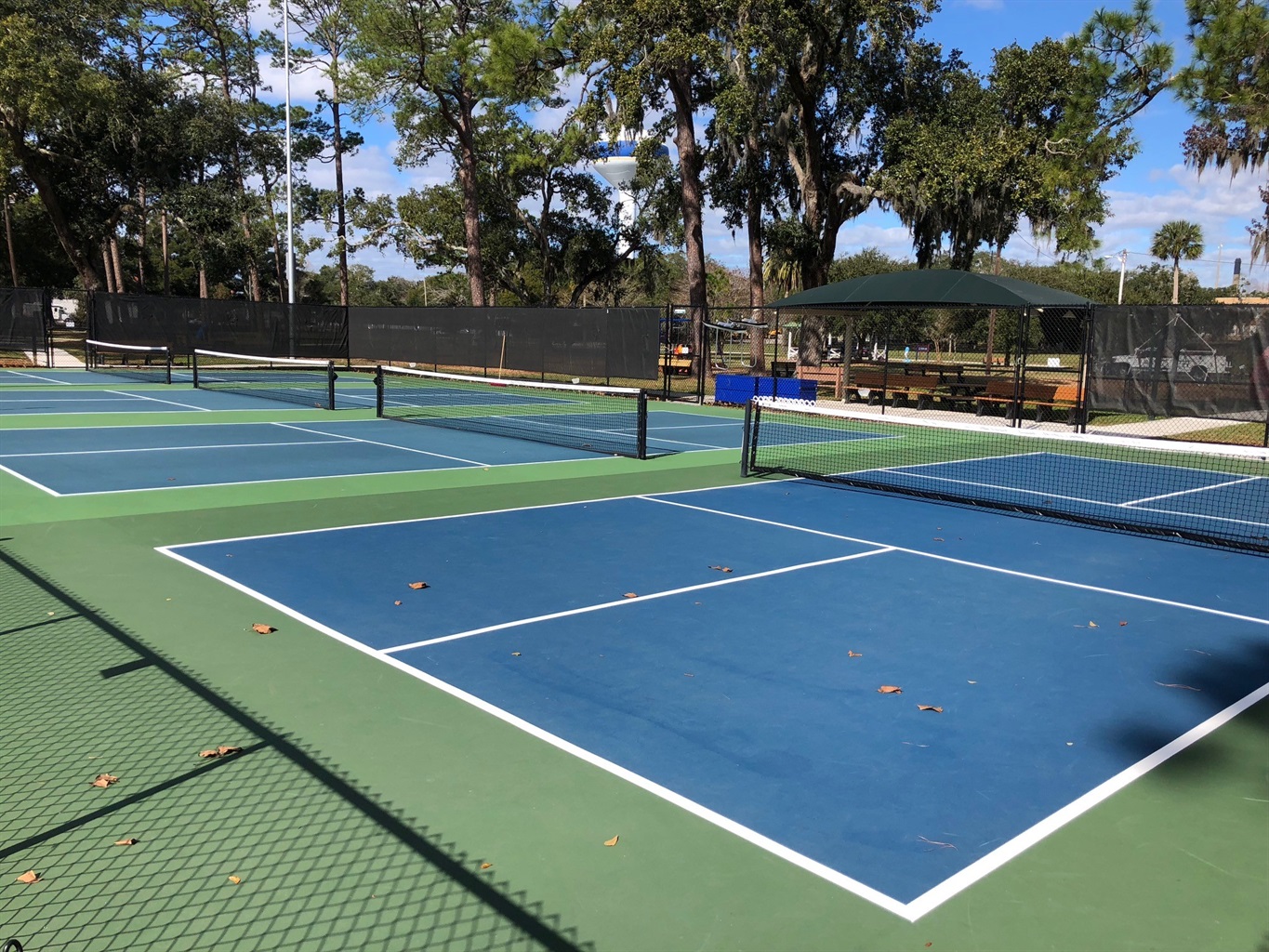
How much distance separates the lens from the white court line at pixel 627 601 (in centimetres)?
623

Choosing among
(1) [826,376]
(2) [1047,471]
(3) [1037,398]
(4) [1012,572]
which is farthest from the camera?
(1) [826,376]

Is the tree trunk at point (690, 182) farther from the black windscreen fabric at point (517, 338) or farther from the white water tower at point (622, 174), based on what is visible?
the white water tower at point (622, 174)

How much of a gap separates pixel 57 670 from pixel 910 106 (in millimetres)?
30736

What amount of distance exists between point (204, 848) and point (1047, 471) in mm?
14054

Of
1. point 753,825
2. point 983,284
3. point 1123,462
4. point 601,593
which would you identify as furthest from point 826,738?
point 983,284

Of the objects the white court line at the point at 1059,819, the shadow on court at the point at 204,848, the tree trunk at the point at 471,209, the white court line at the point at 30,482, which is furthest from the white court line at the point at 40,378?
the white court line at the point at 1059,819

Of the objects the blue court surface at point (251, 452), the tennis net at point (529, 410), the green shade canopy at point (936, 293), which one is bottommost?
the blue court surface at point (251, 452)

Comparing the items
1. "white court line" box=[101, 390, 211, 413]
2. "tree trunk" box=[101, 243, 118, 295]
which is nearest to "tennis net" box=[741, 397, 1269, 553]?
"white court line" box=[101, 390, 211, 413]

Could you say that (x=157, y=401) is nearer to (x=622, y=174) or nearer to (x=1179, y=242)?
(x=622, y=174)

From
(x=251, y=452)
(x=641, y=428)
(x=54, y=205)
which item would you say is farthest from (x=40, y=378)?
(x=641, y=428)

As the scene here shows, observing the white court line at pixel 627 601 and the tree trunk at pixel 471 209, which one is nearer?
the white court line at pixel 627 601

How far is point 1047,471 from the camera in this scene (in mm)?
15125

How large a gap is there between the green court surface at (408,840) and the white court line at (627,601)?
1.60 ft

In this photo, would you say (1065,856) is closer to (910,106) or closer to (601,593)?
(601,593)
